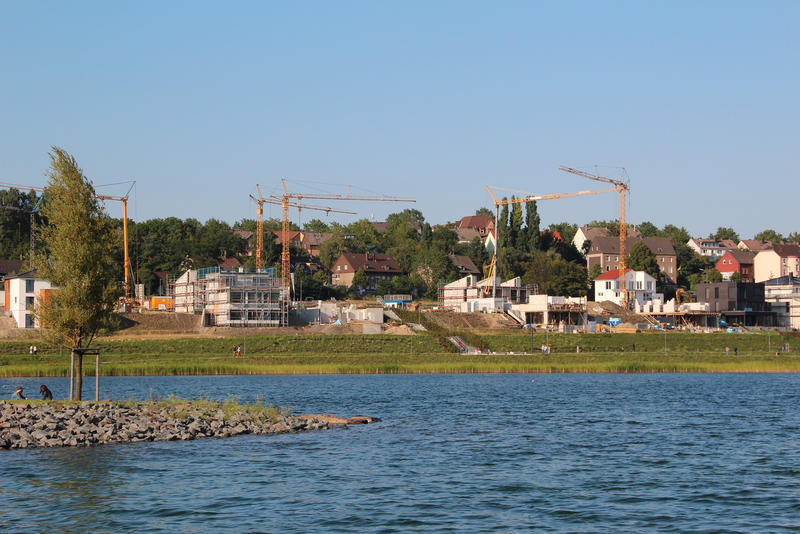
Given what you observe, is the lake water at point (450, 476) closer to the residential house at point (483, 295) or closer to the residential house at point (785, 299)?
the residential house at point (483, 295)

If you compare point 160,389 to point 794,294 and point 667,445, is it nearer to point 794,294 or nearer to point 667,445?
point 667,445

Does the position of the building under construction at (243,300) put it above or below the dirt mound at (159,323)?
above

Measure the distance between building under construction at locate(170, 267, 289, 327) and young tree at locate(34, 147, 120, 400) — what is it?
82653 mm

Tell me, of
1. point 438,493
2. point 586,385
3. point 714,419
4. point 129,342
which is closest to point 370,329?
point 129,342

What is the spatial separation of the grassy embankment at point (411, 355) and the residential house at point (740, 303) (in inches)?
1145

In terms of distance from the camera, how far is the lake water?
85.9 ft

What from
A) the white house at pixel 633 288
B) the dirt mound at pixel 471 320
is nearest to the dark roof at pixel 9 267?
the dirt mound at pixel 471 320

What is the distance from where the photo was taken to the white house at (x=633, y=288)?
172625mm

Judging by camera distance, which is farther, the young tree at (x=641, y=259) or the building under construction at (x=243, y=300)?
the young tree at (x=641, y=259)

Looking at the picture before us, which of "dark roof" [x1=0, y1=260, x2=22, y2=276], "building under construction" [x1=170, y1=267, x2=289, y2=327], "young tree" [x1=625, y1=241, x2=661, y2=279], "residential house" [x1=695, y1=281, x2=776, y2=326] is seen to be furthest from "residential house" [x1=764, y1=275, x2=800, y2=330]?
"dark roof" [x1=0, y1=260, x2=22, y2=276]

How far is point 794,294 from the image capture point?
158625 millimetres

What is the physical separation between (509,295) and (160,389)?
10480cm

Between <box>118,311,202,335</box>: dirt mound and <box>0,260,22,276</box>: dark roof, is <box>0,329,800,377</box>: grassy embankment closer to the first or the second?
<box>118,311,202,335</box>: dirt mound

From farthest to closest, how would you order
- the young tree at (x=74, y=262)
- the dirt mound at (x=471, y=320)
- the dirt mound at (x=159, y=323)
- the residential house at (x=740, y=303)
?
the residential house at (x=740, y=303)
the dirt mound at (x=471, y=320)
the dirt mound at (x=159, y=323)
the young tree at (x=74, y=262)
